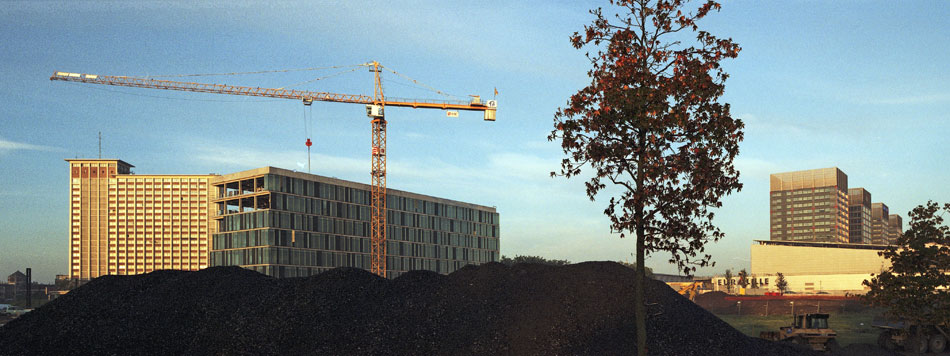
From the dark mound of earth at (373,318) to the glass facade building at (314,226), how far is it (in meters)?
87.2

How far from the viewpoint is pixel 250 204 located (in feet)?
411

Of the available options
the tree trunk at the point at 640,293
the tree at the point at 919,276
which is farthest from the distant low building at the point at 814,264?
the tree trunk at the point at 640,293

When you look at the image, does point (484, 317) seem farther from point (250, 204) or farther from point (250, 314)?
point (250, 204)

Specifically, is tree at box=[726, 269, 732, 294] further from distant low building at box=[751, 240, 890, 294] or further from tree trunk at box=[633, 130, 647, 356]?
tree trunk at box=[633, 130, 647, 356]

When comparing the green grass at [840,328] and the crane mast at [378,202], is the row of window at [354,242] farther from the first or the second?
the green grass at [840,328]

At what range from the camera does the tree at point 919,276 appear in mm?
24000

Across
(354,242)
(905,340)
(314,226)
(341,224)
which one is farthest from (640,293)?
(354,242)

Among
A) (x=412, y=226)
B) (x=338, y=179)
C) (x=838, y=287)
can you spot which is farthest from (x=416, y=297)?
(x=838, y=287)

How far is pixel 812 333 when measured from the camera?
113 feet

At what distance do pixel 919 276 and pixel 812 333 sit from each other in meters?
11.1

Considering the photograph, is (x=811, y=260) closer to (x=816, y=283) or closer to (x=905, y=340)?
(x=816, y=283)

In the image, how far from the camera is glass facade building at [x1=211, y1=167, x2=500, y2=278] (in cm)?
11650

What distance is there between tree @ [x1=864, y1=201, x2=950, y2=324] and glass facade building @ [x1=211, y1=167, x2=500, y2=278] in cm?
10142

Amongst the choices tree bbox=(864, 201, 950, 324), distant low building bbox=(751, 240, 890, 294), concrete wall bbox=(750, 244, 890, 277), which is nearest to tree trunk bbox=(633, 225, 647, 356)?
tree bbox=(864, 201, 950, 324)
